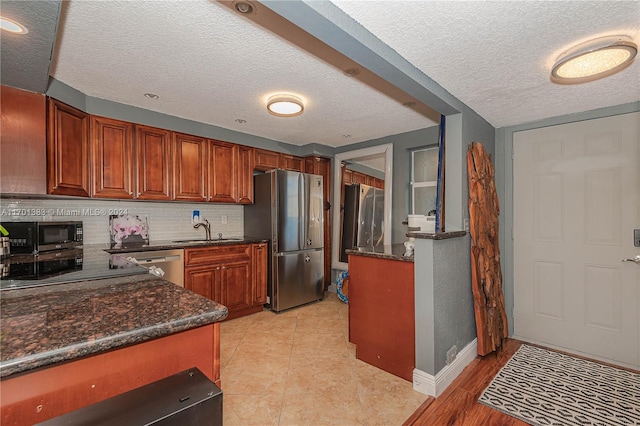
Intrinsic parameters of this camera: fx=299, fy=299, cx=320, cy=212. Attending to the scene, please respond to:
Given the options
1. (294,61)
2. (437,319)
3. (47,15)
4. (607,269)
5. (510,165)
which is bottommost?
(437,319)

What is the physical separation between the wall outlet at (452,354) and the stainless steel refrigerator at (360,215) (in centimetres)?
222

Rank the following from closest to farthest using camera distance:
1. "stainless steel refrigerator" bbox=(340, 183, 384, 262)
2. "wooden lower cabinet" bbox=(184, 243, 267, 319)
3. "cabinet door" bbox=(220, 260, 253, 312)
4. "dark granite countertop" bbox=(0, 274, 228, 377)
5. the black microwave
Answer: "dark granite countertop" bbox=(0, 274, 228, 377), the black microwave, "wooden lower cabinet" bbox=(184, 243, 267, 319), "cabinet door" bbox=(220, 260, 253, 312), "stainless steel refrigerator" bbox=(340, 183, 384, 262)

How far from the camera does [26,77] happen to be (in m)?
2.05

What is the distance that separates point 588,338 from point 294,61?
3.45 m

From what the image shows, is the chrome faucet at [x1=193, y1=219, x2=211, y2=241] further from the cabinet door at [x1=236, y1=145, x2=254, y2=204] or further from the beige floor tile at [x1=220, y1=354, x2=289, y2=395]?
the beige floor tile at [x1=220, y1=354, x2=289, y2=395]

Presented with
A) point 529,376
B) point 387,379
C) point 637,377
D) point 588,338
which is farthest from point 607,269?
point 387,379

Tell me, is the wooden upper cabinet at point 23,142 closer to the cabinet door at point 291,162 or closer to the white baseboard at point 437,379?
the cabinet door at point 291,162

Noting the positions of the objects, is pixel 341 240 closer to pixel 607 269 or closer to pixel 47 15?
pixel 607 269

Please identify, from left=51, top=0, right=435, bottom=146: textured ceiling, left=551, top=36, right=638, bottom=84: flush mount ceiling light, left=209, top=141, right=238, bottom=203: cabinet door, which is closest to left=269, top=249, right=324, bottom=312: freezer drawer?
left=209, top=141, right=238, bottom=203: cabinet door

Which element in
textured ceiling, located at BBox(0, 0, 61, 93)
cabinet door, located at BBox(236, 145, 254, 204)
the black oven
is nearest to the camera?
textured ceiling, located at BBox(0, 0, 61, 93)

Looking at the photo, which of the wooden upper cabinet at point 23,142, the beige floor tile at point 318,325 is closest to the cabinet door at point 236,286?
the beige floor tile at point 318,325

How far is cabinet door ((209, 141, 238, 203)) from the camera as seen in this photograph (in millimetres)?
3639

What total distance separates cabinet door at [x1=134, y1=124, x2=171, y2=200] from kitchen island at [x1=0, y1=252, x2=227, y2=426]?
6.84 feet

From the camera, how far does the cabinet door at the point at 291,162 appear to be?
438cm
